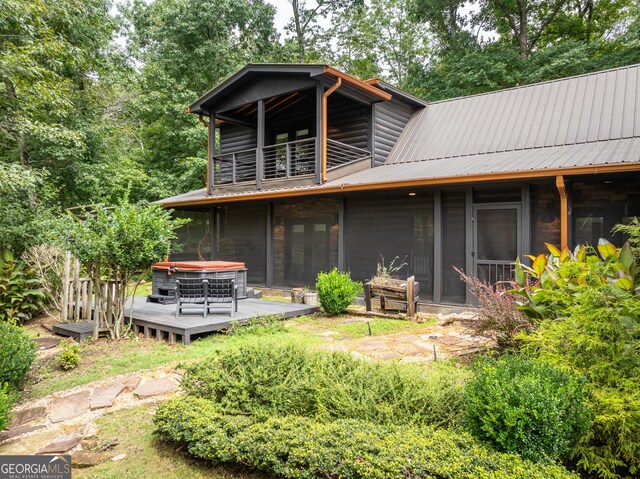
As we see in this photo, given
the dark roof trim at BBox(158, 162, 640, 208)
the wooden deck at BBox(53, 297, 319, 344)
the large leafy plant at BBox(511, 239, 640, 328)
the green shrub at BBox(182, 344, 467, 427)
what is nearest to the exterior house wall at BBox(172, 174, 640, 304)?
the dark roof trim at BBox(158, 162, 640, 208)

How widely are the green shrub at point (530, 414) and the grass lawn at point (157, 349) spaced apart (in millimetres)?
1880

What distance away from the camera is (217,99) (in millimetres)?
12320

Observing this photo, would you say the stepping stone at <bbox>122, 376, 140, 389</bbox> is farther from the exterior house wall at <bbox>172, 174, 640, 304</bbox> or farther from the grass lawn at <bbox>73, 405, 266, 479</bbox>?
the exterior house wall at <bbox>172, 174, 640, 304</bbox>

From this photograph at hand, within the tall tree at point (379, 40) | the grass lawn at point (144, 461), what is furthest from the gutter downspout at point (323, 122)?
the tall tree at point (379, 40)

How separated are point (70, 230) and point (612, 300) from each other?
641 centimetres

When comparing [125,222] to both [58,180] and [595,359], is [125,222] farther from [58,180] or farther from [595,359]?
[58,180]

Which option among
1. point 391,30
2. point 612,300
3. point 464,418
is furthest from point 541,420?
point 391,30

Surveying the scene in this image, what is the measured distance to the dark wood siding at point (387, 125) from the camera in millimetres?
11523

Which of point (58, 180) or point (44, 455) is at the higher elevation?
point (58, 180)

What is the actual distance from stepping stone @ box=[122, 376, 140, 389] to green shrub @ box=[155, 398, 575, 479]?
5.19 ft

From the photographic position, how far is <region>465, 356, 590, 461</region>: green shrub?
2.20m

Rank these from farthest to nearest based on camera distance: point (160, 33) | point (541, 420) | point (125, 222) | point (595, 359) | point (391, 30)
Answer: point (391, 30) < point (160, 33) < point (125, 222) < point (595, 359) < point (541, 420)

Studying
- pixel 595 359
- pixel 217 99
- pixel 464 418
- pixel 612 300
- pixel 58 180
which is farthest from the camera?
pixel 58 180

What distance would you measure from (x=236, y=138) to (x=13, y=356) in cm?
1167
